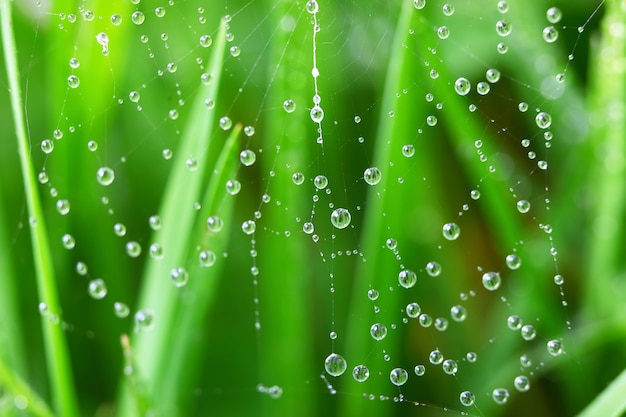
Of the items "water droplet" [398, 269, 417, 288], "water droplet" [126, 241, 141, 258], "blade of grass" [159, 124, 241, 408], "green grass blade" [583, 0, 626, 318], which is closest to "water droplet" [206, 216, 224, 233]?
"blade of grass" [159, 124, 241, 408]

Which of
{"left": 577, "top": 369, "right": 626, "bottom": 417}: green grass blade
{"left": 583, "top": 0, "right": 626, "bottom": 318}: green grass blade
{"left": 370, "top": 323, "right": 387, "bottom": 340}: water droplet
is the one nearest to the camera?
{"left": 577, "top": 369, "right": 626, "bottom": 417}: green grass blade

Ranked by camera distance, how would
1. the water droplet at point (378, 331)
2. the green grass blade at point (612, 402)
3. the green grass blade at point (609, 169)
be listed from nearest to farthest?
the green grass blade at point (612, 402) < the water droplet at point (378, 331) < the green grass blade at point (609, 169)

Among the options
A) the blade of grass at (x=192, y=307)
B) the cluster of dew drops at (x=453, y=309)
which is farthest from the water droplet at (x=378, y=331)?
the blade of grass at (x=192, y=307)

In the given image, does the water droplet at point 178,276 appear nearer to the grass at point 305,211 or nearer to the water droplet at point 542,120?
the grass at point 305,211

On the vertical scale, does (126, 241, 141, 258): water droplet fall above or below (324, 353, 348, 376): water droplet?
above

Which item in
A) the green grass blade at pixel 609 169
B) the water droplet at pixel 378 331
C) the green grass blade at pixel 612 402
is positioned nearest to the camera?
the green grass blade at pixel 612 402

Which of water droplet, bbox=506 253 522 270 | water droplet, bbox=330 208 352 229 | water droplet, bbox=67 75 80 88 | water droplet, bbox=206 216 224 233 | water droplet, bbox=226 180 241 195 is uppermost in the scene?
water droplet, bbox=67 75 80 88

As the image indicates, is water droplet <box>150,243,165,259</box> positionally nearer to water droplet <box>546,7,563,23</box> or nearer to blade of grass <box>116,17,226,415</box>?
blade of grass <box>116,17,226,415</box>

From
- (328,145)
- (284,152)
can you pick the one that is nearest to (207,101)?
(284,152)
